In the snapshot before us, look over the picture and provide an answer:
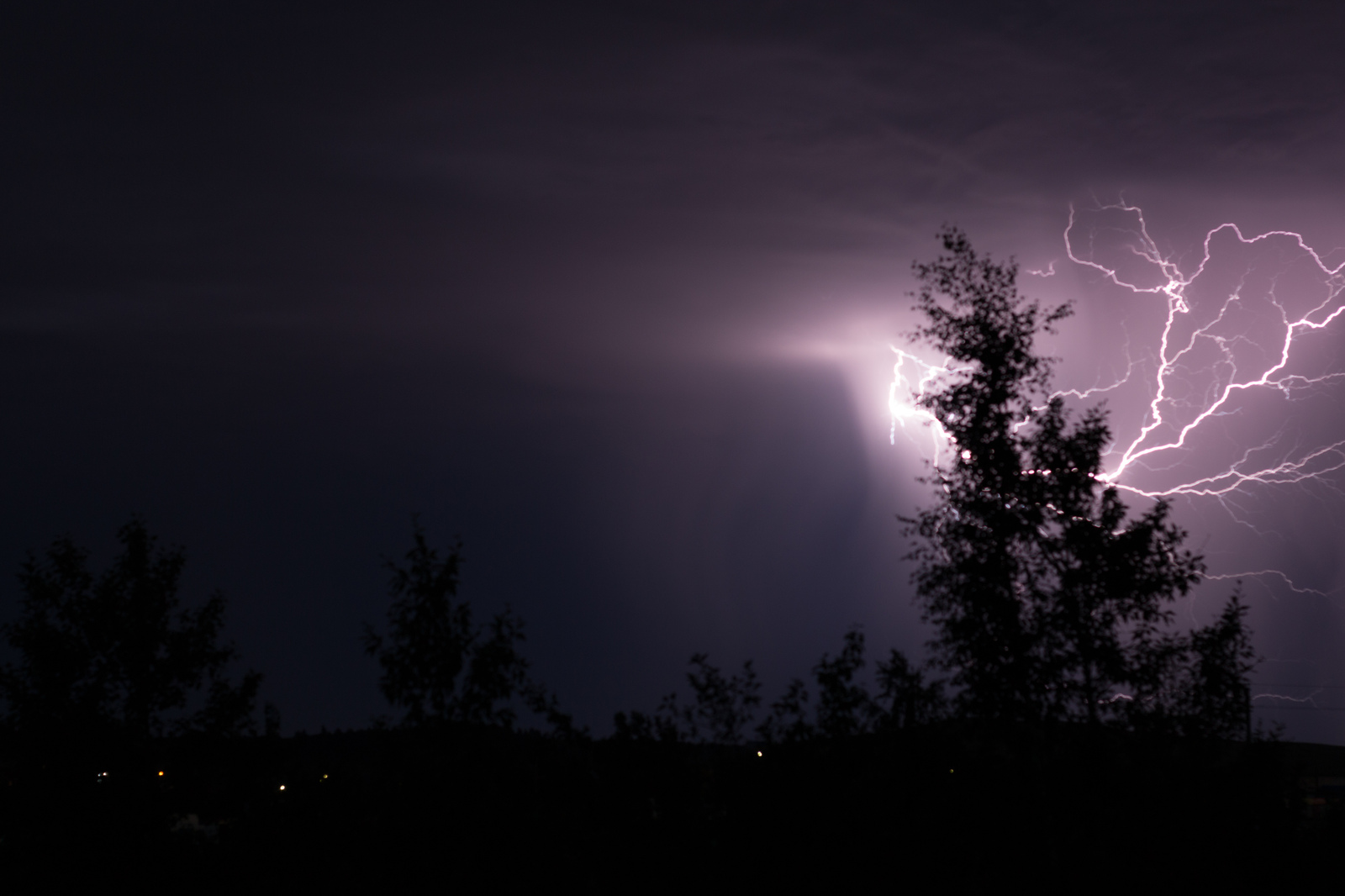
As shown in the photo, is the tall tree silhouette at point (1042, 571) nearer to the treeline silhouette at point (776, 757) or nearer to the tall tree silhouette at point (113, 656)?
the treeline silhouette at point (776, 757)

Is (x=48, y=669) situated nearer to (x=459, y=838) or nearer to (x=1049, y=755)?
(x=459, y=838)

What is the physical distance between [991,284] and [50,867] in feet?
47.6

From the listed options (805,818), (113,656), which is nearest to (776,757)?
(805,818)

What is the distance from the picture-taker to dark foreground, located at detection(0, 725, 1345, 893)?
26.0 ft

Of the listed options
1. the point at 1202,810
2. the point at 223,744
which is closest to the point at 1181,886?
the point at 1202,810

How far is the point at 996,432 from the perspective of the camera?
552 inches

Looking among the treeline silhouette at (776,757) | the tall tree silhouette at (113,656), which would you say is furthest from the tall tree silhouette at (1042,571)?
the tall tree silhouette at (113,656)

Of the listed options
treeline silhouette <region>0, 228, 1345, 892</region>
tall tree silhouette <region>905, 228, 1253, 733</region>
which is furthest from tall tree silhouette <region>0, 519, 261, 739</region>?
tall tree silhouette <region>905, 228, 1253, 733</region>

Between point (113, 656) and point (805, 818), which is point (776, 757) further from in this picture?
point (113, 656)

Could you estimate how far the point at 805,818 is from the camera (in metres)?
7.88

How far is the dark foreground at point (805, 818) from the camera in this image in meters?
7.93

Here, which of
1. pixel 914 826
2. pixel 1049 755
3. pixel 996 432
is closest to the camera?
pixel 914 826

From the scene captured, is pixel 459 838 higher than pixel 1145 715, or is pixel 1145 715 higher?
pixel 1145 715

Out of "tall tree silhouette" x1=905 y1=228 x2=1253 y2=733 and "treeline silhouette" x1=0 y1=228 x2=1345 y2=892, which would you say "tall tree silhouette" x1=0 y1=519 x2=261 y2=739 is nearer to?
"treeline silhouette" x1=0 y1=228 x2=1345 y2=892
